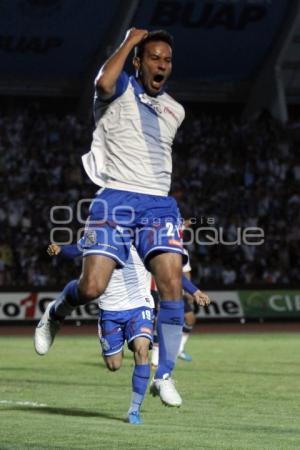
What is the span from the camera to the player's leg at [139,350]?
9594 mm

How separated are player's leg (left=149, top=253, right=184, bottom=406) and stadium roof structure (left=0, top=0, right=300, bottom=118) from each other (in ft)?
79.5

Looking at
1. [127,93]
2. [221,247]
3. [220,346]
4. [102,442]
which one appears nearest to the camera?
[102,442]

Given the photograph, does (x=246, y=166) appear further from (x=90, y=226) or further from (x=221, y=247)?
(x=90, y=226)

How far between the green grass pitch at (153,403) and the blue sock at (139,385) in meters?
0.17

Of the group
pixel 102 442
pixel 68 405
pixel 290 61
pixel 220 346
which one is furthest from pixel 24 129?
pixel 102 442

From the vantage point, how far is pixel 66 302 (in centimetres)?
981

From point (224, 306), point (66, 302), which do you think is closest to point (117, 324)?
point (66, 302)

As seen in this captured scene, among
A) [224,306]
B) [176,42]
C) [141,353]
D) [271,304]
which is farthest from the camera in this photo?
[176,42]

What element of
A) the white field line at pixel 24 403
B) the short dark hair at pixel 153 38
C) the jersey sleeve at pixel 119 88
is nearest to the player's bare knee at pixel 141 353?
the white field line at pixel 24 403

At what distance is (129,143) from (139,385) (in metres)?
1.92

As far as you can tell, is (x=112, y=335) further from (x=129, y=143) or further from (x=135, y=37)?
(x=135, y=37)

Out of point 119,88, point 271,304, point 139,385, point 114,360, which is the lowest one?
point 271,304

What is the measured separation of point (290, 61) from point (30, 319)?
1356 cm

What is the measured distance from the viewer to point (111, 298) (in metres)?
11.0
